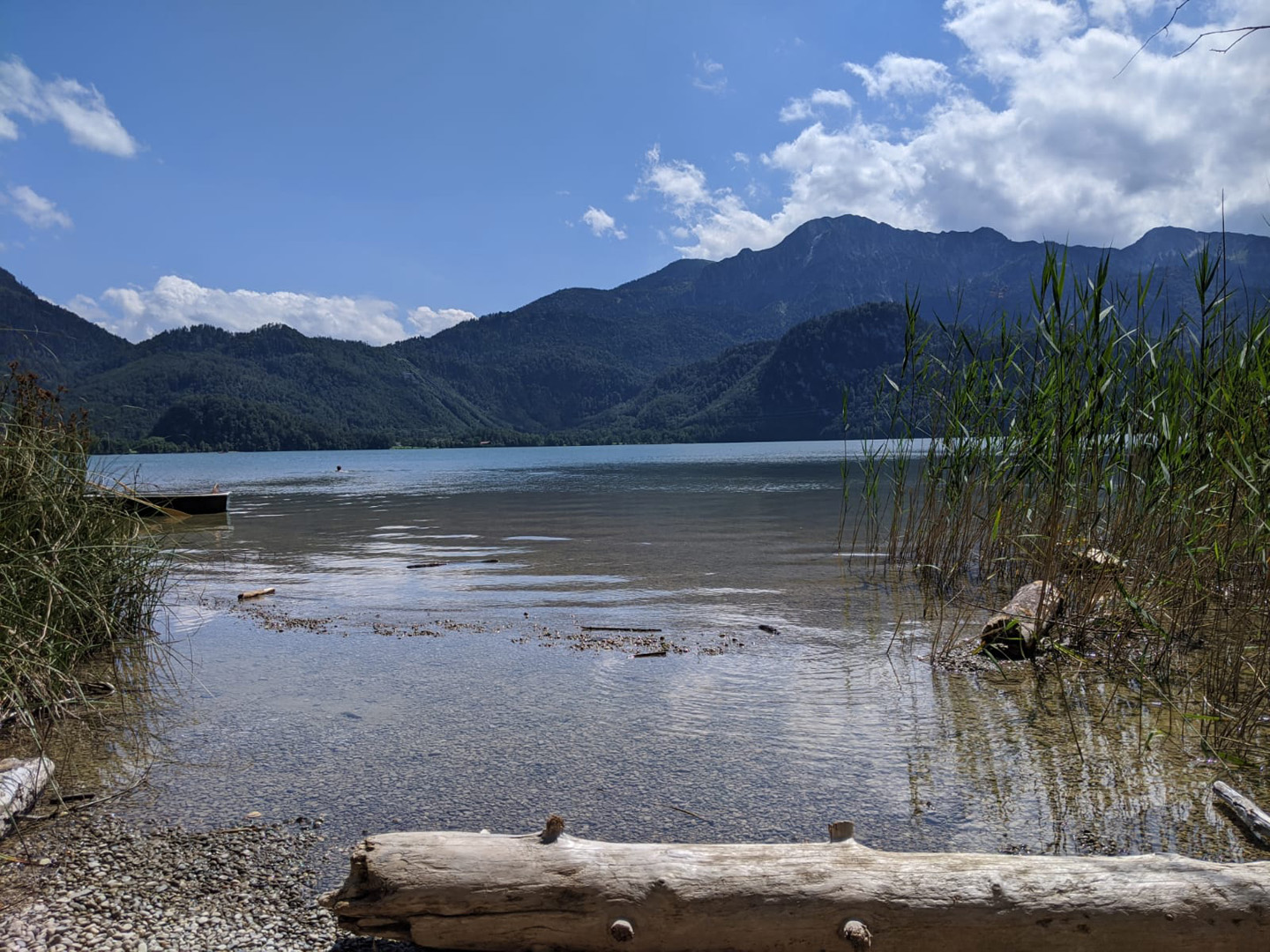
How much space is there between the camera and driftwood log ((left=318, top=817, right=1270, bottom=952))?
2.60 m

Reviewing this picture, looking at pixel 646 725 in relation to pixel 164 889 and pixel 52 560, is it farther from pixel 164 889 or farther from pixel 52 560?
pixel 52 560

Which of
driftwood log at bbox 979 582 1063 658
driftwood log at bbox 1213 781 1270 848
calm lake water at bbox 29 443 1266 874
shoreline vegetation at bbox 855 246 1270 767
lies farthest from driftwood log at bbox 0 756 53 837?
driftwood log at bbox 979 582 1063 658

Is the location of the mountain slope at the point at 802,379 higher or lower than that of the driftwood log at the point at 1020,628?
higher

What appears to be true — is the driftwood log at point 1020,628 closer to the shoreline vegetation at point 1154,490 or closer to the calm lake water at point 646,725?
the shoreline vegetation at point 1154,490

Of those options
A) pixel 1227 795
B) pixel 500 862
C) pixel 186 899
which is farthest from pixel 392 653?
pixel 1227 795

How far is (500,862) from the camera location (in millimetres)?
2832

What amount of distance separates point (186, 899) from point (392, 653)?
4.37 metres

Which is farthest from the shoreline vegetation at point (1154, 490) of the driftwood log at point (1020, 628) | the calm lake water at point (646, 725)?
the calm lake water at point (646, 725)

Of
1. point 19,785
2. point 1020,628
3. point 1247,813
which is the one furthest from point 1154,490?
point 19,785

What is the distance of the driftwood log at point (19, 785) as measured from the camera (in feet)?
12.3

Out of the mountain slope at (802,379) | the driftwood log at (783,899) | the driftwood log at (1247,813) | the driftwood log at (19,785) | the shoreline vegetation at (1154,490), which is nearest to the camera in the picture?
the driftwood log at (783,899)

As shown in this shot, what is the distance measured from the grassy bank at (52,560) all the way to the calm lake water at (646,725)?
64cm

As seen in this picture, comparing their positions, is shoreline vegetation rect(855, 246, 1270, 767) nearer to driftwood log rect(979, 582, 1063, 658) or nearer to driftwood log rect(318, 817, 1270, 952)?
driftwood log rect(979, 582, 1063, 658)

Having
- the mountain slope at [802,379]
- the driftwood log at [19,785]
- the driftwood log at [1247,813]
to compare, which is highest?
the mountain slope at [802,379]
